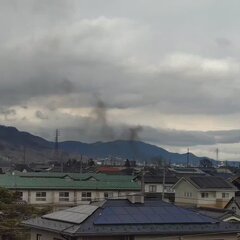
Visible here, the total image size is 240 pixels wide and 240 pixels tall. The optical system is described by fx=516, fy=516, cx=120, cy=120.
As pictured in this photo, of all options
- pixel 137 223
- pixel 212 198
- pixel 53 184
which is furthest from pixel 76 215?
pixel 212 198

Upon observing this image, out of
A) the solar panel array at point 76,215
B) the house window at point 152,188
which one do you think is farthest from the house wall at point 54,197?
the solar panel array at point 76,215

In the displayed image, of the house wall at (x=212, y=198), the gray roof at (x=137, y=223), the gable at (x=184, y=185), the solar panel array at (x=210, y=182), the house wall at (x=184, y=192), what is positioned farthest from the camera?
the gable at (x=184, y=185)

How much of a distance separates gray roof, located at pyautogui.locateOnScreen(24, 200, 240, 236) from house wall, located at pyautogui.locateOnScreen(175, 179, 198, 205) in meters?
34.6

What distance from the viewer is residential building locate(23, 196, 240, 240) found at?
69.7 feet

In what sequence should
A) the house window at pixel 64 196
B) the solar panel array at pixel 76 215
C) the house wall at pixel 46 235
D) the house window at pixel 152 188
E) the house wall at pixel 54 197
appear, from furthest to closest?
the house window at pixel 152 188 < the house window at pixel 64 196 < the house wall at pixel 54 197 < the house wall at pixel 46 235 < the solar panel array at pixel 76 215

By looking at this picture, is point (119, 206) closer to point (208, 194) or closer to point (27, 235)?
point (27, 235)

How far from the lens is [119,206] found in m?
23.4

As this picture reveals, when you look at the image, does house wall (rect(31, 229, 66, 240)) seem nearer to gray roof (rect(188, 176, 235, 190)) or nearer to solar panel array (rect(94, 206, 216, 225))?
solar panel array (rect(94, 206, 216, 225))

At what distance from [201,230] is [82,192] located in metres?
37.7

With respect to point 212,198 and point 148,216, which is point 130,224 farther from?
point 212,198

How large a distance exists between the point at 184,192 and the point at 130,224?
40.1 meters

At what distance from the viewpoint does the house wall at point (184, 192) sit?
193ft

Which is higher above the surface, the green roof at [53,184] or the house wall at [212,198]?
the green roof at [53,184]

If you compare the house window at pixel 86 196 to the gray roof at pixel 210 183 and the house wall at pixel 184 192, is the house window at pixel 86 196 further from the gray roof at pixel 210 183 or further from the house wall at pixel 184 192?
the gray roof at pixel 210 183
